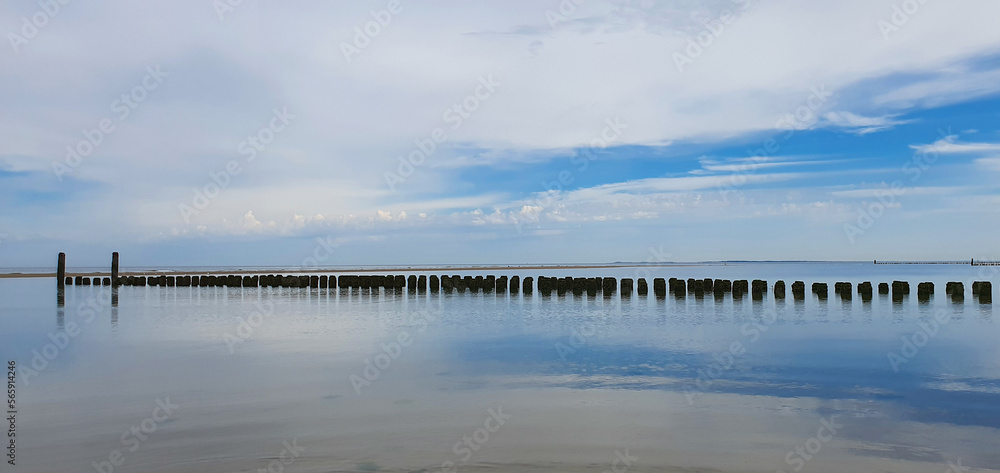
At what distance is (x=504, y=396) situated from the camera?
994 cm

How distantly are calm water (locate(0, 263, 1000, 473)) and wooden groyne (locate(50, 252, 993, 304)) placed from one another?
410 inches

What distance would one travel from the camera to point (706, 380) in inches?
439

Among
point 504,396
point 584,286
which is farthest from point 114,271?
point 504,396

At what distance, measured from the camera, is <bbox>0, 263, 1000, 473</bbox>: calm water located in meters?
6.96

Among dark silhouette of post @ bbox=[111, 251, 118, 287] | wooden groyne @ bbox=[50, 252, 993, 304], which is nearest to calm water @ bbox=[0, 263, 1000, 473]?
wooden groyne @ bbox=[50, 252, 993, 304]

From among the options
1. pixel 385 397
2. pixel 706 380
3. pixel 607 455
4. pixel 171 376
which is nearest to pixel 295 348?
pixel 171 376

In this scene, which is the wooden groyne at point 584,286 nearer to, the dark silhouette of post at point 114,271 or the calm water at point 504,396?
the dark silhouette of post at point 114,271

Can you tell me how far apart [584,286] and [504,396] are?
83.6ft

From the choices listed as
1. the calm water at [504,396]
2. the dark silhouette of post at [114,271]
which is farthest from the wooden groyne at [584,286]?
the calm water at [504,396]

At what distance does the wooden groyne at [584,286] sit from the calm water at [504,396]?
1042 centimetres

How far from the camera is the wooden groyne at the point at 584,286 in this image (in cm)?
3095

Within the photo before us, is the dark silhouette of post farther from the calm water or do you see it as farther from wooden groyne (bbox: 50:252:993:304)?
the calm water

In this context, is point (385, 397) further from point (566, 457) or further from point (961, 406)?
point (961, 406)

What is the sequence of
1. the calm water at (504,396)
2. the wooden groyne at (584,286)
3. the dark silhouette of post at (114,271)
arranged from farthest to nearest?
the dark silhouette of post at (114,271), the wooden groyne at (584,286), the calm water at (504,396)
